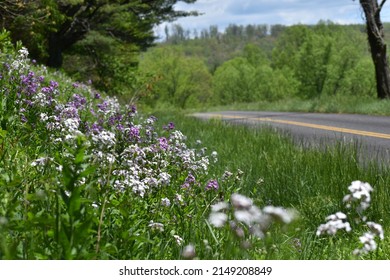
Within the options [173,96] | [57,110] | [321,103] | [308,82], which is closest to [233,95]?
[173,96]

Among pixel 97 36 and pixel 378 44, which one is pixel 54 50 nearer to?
pixel 97 36

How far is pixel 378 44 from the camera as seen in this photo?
68.7ft

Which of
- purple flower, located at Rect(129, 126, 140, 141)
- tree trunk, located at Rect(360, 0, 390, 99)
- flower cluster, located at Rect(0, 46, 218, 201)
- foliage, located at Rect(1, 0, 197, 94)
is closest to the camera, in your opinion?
flower cluster, located at Rect(0, 46, 218, 201)

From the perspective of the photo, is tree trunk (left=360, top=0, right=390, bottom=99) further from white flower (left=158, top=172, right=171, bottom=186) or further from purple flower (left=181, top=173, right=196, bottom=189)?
white flower (left=158, top=172, right=171, bottom=186)

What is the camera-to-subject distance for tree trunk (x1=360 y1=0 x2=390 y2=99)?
2074 cm

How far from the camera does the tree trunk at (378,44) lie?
2074 cm

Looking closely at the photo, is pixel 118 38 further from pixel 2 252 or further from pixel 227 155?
pixel 2 252

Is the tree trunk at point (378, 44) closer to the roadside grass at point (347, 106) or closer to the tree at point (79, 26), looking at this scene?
the roadside grass at point (347, 106)

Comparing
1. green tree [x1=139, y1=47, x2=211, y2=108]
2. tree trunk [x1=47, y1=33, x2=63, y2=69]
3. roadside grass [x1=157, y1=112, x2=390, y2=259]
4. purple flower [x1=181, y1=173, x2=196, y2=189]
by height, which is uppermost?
tree trunk [x1=47, y1=33, x2=63, y2=69]

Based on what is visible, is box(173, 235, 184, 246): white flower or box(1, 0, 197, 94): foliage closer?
box(173, 235, 184, 246): white flower

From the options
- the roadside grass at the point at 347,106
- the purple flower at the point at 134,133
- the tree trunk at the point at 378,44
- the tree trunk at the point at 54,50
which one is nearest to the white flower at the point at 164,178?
the purple flower at the point at 134,133

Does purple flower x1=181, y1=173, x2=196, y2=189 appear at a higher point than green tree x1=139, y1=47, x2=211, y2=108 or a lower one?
higher

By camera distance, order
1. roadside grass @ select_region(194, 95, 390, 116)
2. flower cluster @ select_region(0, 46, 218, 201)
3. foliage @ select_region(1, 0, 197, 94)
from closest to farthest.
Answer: flower cluster @ select_region(0, 46, 218, 201) → roadside grass @ select_region(194, 95, 390, 116) → foliage @ select_region(1, 0, 197, 94)

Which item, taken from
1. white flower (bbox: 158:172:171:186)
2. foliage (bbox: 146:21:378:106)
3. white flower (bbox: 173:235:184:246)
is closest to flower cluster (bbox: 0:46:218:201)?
white flower (bbox: 158:172:171:186)
